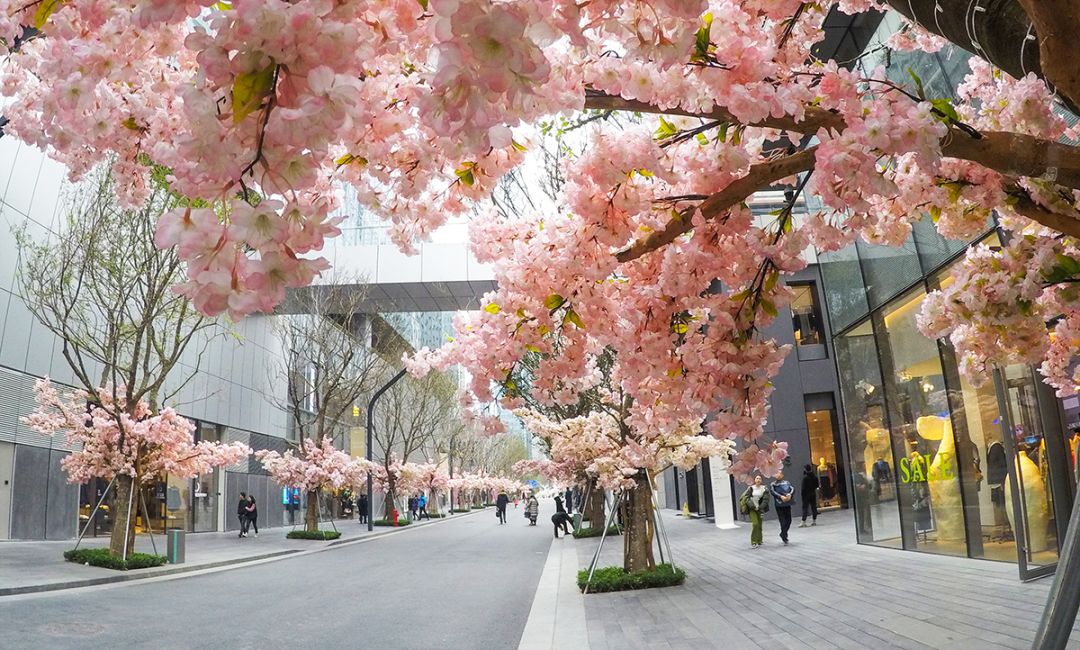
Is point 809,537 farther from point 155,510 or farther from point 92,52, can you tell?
point 155,510

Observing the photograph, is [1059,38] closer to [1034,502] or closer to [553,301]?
[553,301]

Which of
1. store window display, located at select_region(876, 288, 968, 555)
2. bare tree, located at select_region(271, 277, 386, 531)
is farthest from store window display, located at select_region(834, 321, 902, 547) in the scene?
bare tree, located at select_region(271, 277, 386, 531)

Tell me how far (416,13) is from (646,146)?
183 centimetres

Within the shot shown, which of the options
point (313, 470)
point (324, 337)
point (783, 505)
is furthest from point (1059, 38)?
point (324, 337)

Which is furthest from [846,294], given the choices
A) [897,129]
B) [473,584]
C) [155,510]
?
[155,510]

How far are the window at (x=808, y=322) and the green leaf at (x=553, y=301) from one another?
23.8 meters

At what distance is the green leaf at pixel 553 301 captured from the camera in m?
4.36

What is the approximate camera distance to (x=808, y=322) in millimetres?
27047

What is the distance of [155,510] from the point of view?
29.0 meters

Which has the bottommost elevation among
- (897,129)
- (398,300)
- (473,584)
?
(473,584)

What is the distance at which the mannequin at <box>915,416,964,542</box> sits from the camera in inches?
465

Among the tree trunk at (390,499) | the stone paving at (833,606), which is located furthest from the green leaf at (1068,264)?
the tree trunk at (390,499)

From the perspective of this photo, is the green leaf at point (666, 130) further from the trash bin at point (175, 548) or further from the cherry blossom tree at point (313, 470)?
the cherry blossom tree at point (313, 470)

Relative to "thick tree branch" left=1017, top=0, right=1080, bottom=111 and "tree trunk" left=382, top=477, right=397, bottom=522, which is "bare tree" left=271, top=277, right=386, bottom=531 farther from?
"thick tree branch" left=1017, top=0, right=1080, bottom=111
